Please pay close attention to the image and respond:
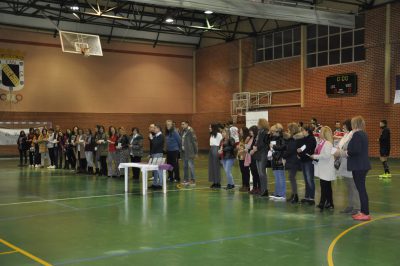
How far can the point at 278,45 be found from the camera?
88.6 feet

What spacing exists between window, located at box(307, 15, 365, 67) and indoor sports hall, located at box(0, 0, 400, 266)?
0.07m

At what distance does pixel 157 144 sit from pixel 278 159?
151 inches

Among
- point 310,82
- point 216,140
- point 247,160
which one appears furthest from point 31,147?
point 310,82

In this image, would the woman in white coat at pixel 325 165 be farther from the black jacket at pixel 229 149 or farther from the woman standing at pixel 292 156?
the black jacket at pixel 229 149

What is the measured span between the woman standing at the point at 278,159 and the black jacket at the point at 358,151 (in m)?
2.18

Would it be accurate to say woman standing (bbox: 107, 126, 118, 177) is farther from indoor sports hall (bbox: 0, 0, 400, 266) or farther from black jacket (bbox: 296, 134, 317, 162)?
black jacket (bbox: 296, 134, 317, 162)

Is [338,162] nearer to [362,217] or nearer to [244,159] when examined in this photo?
[362,217]

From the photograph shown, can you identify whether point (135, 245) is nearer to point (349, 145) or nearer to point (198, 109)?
point (349, 145)

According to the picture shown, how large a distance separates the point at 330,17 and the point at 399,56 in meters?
3.72

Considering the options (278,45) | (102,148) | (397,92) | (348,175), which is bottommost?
(348,175)

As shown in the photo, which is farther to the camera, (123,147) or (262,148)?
(123,147)

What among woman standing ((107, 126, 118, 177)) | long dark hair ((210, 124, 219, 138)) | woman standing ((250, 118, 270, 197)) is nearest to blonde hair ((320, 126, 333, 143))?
woman standing ((250, 118, 270, 197))

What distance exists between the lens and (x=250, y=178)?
38.7 ft

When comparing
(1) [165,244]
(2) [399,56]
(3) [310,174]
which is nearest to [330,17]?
(2) [399,56]
